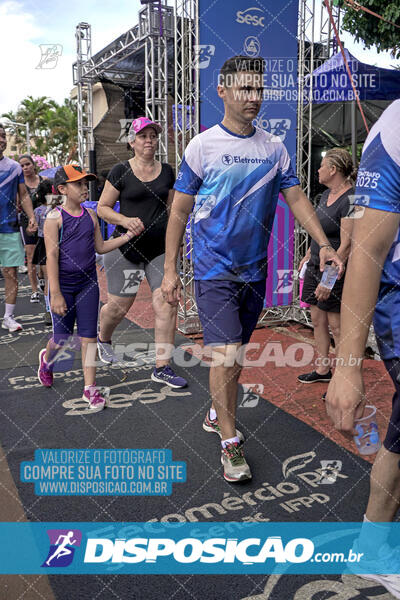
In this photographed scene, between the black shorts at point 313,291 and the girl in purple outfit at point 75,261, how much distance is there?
1423 millimetres

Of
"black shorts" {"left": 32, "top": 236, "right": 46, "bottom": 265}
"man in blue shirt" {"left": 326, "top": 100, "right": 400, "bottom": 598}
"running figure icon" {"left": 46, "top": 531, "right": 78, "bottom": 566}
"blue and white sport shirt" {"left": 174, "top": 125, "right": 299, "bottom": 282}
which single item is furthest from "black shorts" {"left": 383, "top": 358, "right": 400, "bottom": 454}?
"black shorts" {"left": 32, "top": 236, "right": 46, "bottom": 265}

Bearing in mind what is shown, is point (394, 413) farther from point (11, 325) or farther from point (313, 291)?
point (11, 325)

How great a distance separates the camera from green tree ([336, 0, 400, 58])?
439 inches

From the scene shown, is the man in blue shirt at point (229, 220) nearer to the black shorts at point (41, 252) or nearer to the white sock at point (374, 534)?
the white sock at point (374, 534)

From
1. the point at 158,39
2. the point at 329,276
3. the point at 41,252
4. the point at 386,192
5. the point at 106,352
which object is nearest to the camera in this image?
the point at 386,192

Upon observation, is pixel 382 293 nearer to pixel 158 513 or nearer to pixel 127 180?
pixel 158 513

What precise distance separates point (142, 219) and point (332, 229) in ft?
4.85

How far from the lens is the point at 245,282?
280cm

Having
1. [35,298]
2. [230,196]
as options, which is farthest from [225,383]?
[35,298]

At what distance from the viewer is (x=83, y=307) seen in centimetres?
369

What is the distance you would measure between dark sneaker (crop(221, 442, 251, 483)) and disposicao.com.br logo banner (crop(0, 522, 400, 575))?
14.4 inches

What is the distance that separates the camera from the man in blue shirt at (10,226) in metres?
5.82

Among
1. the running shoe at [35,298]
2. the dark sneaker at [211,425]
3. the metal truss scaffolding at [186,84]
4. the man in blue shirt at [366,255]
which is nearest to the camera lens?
the man in blue shirt at [366,255]

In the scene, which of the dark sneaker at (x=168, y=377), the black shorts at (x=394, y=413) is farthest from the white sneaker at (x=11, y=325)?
the black shorts at (x=394, y=413)
